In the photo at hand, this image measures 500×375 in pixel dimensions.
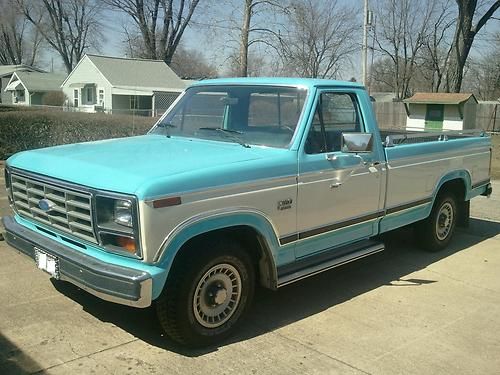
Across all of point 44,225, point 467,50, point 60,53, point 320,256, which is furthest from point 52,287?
point 60,53

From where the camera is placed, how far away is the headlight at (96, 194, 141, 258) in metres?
3.55

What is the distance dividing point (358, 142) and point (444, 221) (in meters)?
2.89

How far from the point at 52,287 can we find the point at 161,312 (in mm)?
1702

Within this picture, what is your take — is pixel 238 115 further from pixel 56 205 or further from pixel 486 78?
pixel 486 78

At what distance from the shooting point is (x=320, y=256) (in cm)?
493

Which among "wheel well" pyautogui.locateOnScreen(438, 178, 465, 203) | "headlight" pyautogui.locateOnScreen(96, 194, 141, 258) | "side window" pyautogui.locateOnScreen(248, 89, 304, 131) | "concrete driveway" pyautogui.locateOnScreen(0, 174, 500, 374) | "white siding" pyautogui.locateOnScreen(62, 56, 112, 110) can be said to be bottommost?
"concrete driveway" pyautogui.locateOnScreen(0, 174, 500, 374)

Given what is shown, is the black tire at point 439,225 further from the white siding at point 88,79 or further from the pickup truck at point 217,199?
the white siding at point 88,79

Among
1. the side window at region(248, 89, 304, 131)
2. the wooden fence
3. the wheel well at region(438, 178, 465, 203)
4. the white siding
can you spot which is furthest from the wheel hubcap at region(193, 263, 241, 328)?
the white siding

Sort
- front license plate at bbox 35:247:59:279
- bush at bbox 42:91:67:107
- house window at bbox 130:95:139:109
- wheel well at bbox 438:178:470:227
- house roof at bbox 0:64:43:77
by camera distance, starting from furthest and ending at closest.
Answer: house roof at bbox 0:64:43:77
bush at bbox 42:91:67:107
house window at bbox 130:95:139:109
wheel well at bbox 438:178:470:227
front license plate at bbox 35:247:59:279

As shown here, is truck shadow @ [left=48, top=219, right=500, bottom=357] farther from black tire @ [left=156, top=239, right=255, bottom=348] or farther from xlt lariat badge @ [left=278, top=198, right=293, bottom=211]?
xlt lariat badge @ [left=278, top=198, right=293, bottom=211]

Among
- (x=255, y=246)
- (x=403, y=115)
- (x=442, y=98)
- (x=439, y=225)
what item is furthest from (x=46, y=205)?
(x=403, y=115)

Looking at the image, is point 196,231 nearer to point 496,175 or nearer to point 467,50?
point 496,175

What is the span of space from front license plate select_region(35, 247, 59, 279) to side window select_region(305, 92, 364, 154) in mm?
2139

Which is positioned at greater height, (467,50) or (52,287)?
(467,50)
